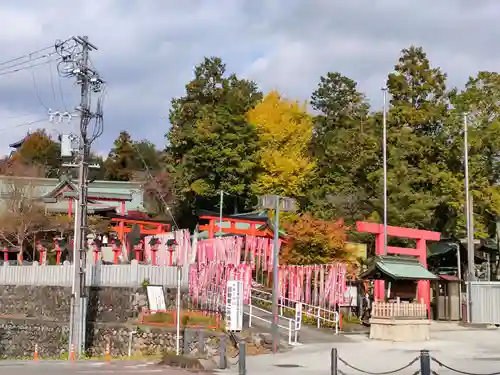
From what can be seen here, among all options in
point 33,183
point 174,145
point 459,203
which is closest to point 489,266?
point 459,203

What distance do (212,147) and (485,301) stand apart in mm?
25940

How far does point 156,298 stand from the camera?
95.3ft

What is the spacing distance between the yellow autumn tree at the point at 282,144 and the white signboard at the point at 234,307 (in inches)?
1134

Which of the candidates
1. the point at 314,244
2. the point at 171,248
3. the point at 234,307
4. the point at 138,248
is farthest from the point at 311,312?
the point at 138,248

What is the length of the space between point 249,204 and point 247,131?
6.58 metres

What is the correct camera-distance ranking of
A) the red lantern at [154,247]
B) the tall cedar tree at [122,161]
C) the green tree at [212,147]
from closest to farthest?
the red lantern at [154,247] → the green tree at [212,147] → the tall cedar tree at [122,161]

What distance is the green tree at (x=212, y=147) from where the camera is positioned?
5169cm

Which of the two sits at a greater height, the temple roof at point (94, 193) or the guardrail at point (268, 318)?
the temple roof at point (94, 193)

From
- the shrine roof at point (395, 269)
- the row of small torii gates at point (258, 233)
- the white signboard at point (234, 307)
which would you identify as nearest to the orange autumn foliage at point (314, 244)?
the row of small torii gates at point (258, 233)

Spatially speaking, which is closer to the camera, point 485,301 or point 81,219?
point 81,219

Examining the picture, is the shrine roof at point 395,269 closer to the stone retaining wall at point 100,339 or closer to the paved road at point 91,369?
the stone retaining wall at point 100,339

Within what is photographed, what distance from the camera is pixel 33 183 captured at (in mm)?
48875

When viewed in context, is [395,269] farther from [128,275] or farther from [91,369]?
[91,369]

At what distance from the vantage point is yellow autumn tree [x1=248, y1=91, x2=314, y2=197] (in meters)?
53.2
